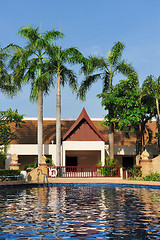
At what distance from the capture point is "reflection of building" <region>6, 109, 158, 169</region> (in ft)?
99.9

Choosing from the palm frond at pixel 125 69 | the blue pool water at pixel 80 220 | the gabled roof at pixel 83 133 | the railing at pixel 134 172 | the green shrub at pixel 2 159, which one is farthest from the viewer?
the gabled roof at pixel 83 133

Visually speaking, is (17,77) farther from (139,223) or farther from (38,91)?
(139,223)

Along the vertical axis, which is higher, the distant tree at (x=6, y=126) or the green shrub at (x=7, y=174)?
the distant tree at (x=6, y=126)

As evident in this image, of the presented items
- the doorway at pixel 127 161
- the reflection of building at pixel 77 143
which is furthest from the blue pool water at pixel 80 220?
the doorway at pixel 127 161

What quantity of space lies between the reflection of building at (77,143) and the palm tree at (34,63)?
2860 millimetres

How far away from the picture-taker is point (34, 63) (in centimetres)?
2978

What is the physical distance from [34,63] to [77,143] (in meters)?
8.66

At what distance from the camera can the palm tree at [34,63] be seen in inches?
1106

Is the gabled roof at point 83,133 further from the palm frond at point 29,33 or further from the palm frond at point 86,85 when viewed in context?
the palm frond at point 29,33

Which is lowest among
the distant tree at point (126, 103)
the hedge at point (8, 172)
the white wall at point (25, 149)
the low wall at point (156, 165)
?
the hedge at point (8, 172)

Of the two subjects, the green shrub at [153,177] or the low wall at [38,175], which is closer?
the green shrub at [153,177]

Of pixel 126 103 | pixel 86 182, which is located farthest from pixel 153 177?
pixel 126 103

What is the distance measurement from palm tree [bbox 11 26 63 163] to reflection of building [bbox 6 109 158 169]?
286cm

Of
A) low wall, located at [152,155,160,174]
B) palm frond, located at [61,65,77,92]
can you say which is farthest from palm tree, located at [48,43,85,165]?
low wall, located at [152,155,160,174]
